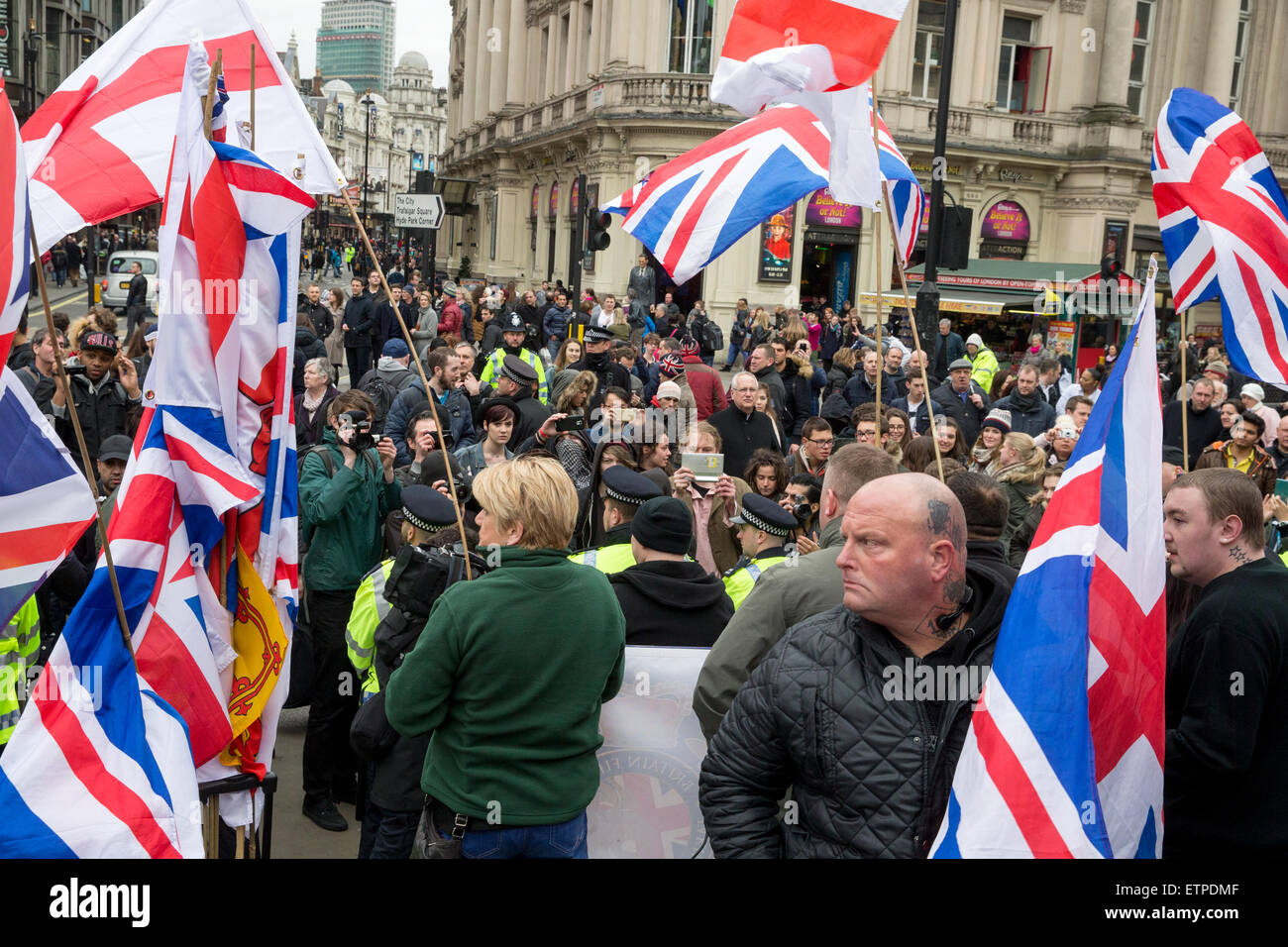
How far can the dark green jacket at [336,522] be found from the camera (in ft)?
18.1

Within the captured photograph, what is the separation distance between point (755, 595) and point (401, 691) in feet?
3.61

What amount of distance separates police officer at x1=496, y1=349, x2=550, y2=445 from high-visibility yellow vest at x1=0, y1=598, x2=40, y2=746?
3.85 meters

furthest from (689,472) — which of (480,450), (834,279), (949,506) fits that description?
(834,279)

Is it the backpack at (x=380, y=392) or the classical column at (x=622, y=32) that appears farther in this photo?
the classical column at (x=622, y=32)

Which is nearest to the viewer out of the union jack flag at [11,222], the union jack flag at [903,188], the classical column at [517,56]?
the union jack flag at [11,222]

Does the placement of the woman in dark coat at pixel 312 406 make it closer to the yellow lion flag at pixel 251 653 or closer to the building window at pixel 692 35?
the yellow lion flag at pixel 251 653

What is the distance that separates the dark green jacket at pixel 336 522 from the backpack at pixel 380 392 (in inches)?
140

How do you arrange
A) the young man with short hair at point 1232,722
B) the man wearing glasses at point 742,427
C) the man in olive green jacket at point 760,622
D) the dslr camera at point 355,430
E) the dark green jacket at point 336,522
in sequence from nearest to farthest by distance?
the young man with short hair at point 1232,722 < the man in olive green jacket at point 760,622 < the dark green jacket at point 336,522 < the dslr camera at point 355,430 < the man wearing glasses at point 742,427

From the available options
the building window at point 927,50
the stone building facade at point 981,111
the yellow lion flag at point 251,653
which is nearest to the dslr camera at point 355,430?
the yellow lion flag at point 251,653

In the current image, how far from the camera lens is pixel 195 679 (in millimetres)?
3521

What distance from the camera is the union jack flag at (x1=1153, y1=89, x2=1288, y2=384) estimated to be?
5.29m

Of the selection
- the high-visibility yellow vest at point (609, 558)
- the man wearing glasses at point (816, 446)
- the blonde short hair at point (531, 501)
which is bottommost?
the high-visibility yellow vest at point (609, 558)

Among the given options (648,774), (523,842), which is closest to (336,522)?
(648,774)
